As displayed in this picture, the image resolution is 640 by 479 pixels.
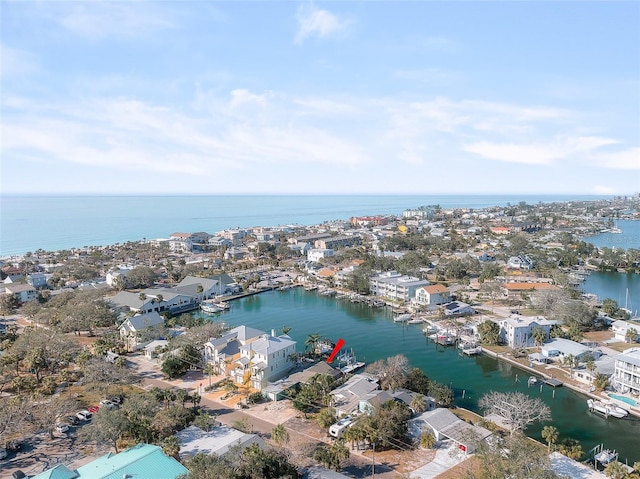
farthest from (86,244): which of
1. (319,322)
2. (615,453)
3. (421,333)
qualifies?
(615,453)

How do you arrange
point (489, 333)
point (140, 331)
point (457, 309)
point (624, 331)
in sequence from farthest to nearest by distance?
point (457, 309), point (140, 331), point (624, 331), point (489, 333)

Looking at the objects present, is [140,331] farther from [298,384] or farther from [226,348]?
[298,384]

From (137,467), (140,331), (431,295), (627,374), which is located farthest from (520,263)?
(137,467)

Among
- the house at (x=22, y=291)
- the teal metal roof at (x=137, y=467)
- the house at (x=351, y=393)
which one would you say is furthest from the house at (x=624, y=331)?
the house at (x=22, y=291)

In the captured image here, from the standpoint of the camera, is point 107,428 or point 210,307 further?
point 210,307

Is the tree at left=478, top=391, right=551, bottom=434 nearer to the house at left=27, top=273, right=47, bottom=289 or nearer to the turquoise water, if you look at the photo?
the house at left=27, top=273, right=47, bottom=289

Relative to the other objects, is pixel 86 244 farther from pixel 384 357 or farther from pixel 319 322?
pixel 384 357
